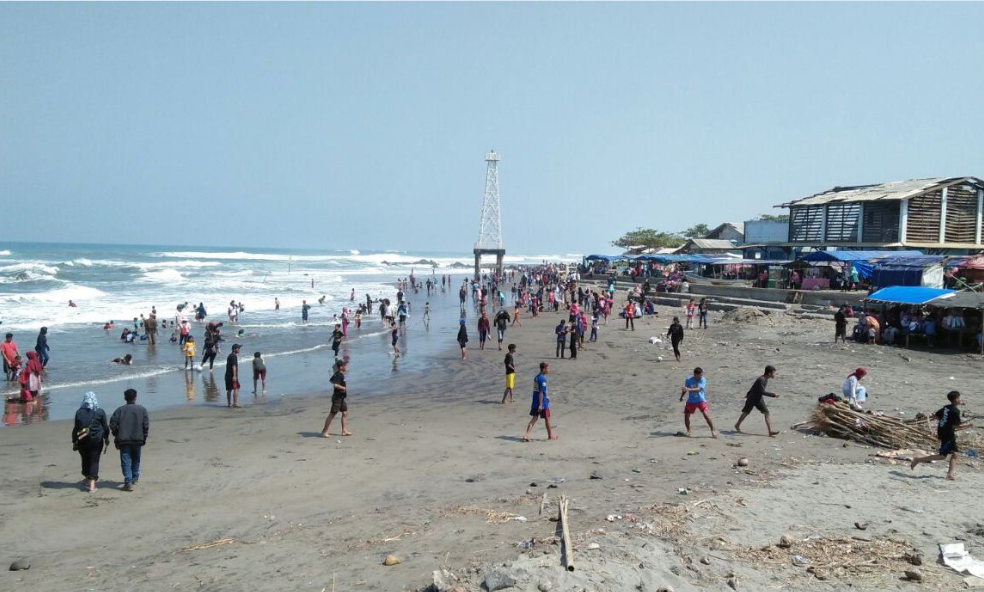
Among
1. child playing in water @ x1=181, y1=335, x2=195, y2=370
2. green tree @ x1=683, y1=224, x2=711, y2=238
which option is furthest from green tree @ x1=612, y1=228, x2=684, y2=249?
child playing in water @ x1=181, y1=335, x2=195, y2=370

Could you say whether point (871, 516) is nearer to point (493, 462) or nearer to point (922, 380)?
point (493, 462)

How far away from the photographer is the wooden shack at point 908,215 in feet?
103

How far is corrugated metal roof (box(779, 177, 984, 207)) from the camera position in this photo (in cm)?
3103

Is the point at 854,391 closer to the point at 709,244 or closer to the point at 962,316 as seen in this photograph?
the point at 962,316

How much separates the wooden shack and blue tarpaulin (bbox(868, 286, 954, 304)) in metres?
12.5

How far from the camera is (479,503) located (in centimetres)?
779

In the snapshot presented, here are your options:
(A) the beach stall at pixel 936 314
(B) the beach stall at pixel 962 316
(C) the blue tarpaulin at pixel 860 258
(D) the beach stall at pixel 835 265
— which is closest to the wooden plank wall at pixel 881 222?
(D) the beach stall at pixel 835 265

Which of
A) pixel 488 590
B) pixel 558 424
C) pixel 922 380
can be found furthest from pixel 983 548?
pixel 922 380

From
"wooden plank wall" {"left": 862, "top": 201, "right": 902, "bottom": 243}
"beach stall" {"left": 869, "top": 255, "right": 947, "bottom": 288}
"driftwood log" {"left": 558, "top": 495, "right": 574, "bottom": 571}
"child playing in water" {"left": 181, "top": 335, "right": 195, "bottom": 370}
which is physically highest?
"wooden plank wall" {"left": 862, "top": 201, "right": 902, "bottom": 243}

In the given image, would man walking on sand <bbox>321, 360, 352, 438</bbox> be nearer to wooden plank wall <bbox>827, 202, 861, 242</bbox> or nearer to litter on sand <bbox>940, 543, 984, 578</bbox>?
litter on sand <bbox>940, 543, 984, 578</bbox>

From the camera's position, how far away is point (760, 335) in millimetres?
23281

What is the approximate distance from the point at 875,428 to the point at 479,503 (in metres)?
6.41

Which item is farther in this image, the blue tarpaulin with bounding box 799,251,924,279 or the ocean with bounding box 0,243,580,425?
the blue tarpaulin with bounding box 799,251,924,279

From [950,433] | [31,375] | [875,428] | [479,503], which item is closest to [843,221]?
[875,428]
